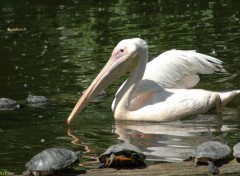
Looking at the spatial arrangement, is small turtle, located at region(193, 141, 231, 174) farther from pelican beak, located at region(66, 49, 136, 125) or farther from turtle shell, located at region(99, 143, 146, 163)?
pelican beak, located at region(66, 49, 136, 125)

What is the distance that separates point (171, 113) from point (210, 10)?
27.4 ft

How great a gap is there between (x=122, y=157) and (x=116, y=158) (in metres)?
0.05

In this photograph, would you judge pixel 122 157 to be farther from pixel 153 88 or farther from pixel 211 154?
pixel 153 88

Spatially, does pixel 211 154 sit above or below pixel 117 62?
below

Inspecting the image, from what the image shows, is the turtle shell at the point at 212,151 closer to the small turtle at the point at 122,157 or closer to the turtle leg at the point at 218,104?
the small turtle at the point at 122,157

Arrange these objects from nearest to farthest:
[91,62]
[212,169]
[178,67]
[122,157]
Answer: [212,169] → [122,157] → [178,67] → [91,62]

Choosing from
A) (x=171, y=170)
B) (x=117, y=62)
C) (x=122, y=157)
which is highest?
(x=117, y=62)

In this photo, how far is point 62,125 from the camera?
852 cm

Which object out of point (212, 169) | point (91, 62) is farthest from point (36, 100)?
point (212, 169)

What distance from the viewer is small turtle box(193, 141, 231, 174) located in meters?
6.27

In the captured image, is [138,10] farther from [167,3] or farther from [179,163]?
[179,163]

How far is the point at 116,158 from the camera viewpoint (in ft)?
20.8

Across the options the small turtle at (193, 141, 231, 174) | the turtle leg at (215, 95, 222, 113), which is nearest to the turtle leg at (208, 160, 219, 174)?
the small turtle at (193, 141, 231, 174)

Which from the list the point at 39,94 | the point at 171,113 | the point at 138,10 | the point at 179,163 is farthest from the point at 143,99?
the point at 138,10
